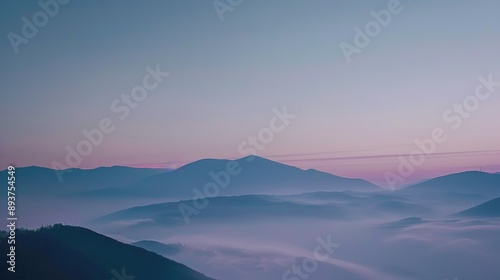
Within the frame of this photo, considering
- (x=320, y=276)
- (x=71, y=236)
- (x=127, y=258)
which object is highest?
(x=71, y=236)

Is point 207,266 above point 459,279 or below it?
above

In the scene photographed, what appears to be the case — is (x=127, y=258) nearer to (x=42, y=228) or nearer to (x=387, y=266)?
(x=42, y=228)

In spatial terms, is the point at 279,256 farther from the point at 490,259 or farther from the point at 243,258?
the point at 490,259

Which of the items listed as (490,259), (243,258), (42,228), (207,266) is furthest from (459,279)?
(42,228)

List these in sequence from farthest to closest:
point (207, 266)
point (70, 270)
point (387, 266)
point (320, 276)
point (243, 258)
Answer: point (387, 266) < point (243, 258) < point (320, 276) < point (207, 266) < point (70, 270)

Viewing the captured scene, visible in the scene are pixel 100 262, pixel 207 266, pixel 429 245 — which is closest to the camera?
pixel 100 262

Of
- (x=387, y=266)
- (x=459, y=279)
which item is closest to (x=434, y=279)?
(x=459, y=279)

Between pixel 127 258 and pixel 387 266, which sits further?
pixel 387 266
